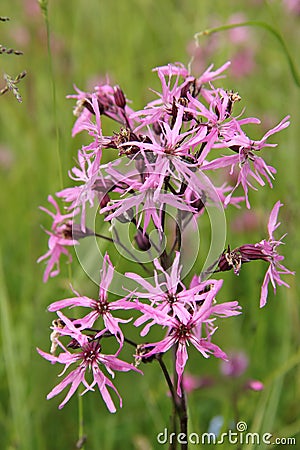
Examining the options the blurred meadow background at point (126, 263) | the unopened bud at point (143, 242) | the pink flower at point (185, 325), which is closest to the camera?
the pink flower at point (185, 325)

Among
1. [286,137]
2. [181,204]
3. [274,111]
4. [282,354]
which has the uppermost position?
[274,111]

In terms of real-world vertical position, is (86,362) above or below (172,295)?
below

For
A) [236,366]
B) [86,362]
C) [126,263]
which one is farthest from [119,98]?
[126,263]

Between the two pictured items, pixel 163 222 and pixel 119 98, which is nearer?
pixel 163 222

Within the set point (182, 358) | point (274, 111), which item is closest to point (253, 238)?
point (274, 111)

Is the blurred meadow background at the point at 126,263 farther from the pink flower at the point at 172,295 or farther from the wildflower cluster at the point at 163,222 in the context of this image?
the pink flower at the point at 172,295

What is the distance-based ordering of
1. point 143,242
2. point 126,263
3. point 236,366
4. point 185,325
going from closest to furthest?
point 185,325, point 143,242, point 236,366, point 126,263

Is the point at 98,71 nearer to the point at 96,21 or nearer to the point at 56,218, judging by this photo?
the point at 96,21

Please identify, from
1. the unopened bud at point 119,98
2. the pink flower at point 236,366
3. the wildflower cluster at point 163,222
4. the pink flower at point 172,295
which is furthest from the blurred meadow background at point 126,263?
the pink flower at point 172,295

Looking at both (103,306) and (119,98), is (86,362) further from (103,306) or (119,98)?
(119,98)
